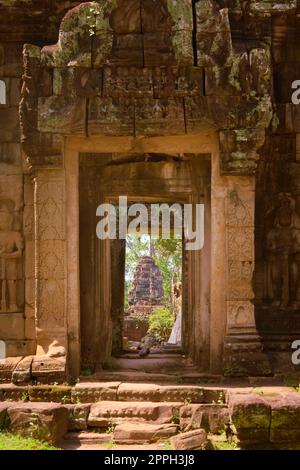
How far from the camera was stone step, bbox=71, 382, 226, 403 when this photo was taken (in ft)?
21.9

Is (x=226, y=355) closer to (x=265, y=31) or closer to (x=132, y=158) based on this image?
(x=132, y=158)

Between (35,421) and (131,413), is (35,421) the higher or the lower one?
the higher one

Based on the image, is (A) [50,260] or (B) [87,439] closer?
(B) [87,439]

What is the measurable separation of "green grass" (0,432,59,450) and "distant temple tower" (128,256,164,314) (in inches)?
835

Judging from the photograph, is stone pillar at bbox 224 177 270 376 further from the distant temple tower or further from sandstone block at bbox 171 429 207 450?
the distant temple tower

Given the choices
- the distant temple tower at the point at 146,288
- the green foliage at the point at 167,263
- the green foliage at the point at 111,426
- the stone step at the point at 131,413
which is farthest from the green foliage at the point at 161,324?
the green foliage at the point at 111,426

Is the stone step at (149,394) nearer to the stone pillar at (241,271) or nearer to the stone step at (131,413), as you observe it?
the stone step at (131,413)

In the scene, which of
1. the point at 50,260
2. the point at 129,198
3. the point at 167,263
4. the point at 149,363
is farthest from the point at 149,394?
the point at 167,263

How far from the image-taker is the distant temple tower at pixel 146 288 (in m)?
27.5

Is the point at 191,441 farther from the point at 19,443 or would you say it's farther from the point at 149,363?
the point at 149,363

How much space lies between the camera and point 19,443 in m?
5.42

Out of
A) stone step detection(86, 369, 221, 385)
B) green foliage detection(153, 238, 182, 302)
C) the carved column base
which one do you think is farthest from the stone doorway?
green foliage detection(153, 238, 182, 302)

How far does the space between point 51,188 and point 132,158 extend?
5.84 feet

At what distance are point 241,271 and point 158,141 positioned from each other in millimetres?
1755
